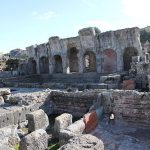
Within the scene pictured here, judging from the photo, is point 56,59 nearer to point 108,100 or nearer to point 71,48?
point 71,48

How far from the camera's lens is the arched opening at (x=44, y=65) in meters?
29.5

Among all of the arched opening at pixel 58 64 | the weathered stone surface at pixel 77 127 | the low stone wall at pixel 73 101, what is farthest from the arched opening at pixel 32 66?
the weathered stone surface at pixel 77 127

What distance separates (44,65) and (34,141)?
23.3 metres

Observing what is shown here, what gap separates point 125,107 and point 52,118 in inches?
148

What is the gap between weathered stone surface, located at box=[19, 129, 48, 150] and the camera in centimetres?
739

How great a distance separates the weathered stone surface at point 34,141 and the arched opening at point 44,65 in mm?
21704

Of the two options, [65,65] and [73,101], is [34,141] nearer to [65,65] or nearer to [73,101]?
[73,101]

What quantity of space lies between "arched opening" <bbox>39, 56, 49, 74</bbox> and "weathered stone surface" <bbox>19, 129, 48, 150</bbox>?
2170 centimetres

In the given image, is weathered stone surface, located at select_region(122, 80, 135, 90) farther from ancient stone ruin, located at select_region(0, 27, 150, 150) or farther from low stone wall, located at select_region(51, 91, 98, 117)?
low stone wall, located at select_region(51, 91, 98, 117)

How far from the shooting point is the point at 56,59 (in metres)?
28.8

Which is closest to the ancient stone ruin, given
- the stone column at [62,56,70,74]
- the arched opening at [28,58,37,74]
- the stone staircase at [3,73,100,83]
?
the stone staircase at [3,73,100,83]

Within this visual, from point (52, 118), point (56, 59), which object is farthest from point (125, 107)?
point (56, 59)

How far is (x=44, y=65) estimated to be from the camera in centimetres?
3061

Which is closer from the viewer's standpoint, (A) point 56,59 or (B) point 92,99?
(B) point 92,99
